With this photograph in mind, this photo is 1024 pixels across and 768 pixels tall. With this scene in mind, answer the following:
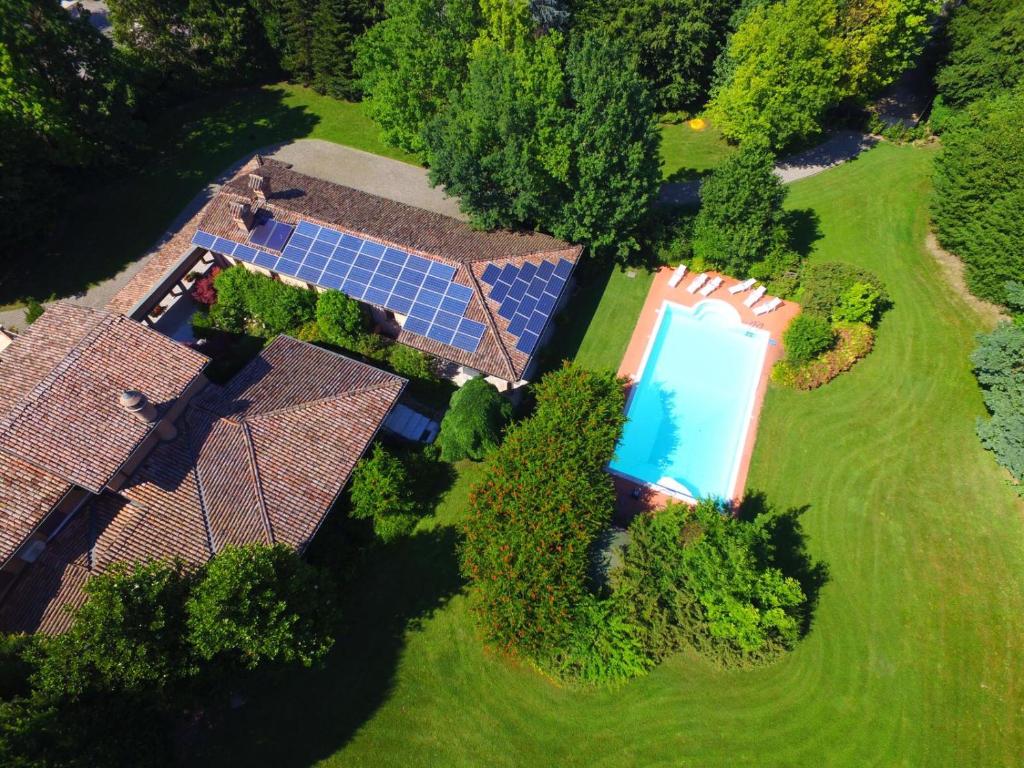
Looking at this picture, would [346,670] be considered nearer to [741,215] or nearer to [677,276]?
[677,276]

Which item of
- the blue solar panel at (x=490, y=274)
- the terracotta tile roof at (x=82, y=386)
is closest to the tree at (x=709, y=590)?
the blue solar panel at (x=490, y=274)

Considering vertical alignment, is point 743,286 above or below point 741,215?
below

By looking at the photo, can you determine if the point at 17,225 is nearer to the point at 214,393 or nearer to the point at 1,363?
the point at 1,363

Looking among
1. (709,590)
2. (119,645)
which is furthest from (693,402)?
(119,645)

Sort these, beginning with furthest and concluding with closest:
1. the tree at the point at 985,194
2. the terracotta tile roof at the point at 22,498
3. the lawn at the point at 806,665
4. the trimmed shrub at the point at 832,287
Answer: the trimmed shrub at the point at 832,287 < the tree at the point at 985,194 < the lawn at the point at 806,665 < the terracotta tile roof at the point at 22,498

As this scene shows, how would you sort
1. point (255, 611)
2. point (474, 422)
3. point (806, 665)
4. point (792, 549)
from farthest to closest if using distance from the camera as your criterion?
point (474, 422) → point (792, 549) → point (806, 665) → point (255, 611)

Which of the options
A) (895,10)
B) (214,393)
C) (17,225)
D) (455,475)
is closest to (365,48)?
(17,225)

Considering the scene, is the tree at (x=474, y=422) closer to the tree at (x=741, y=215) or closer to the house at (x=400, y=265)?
the house at (x=400, y=265)
